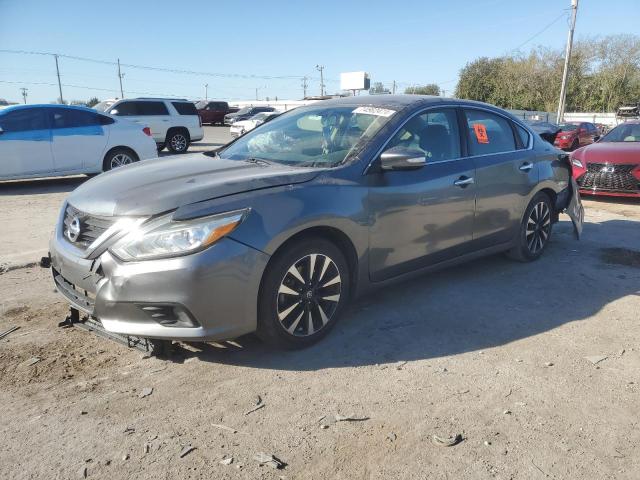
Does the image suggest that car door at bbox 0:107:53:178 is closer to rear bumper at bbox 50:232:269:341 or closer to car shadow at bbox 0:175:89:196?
car shadow at bbox 0:175:89:196

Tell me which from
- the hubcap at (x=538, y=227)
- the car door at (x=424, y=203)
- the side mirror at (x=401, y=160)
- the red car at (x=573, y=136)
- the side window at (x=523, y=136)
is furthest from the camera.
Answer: the red car at (x=573, y=136)

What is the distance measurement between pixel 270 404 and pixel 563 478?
146cm

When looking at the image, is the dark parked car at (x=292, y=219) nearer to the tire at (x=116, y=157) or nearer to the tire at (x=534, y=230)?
the tire at (x=534, y=230)

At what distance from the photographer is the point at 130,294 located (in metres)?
2.98

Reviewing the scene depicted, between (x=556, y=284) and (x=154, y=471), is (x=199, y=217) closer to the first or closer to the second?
(x=154, y=471)

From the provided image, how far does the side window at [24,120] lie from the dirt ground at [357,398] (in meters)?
6.58

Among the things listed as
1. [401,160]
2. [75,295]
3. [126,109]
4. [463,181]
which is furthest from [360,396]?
[126,109]

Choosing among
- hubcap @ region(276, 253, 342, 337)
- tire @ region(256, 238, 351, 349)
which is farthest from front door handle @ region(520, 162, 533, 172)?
hubcap @ region(276, 253, 342, 337)

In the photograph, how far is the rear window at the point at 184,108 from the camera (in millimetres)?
18266

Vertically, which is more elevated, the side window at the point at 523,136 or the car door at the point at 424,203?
the side window at the point at 523,136

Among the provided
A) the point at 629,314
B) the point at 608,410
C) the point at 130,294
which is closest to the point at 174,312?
the point at 130,294

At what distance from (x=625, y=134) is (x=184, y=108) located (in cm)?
1352

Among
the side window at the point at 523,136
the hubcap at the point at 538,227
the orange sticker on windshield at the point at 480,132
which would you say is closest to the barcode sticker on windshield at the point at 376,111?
the orange sticker on windshield at the point at 480,132

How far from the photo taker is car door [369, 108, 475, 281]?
12.6 feet
